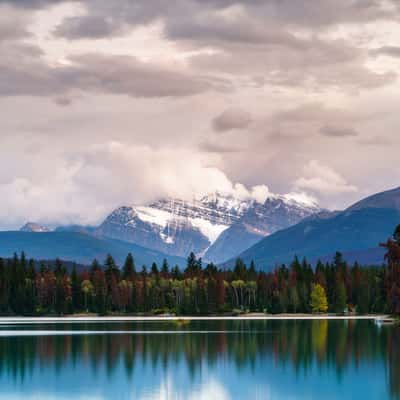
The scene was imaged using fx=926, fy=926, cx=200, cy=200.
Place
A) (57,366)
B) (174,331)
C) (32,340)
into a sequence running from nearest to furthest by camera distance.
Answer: (57,366) → (32,340) → (174,331)

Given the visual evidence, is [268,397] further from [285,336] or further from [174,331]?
[174,331]

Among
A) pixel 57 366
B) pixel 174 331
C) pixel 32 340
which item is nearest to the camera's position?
pixel 57 366

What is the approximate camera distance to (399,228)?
136 metres

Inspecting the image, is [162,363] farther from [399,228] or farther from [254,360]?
[399,228]

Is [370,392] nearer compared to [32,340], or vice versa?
[370,392]

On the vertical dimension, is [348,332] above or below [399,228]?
below

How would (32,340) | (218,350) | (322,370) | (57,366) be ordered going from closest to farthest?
(322,370) → (57,366) → (218,350) → (32,340)

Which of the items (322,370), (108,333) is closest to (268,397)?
(322,370)

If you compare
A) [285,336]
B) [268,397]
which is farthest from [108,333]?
[268,397]

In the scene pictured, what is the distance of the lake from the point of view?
226 feet

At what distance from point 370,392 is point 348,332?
64.6m

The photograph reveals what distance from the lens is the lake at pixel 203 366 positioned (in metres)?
68.8

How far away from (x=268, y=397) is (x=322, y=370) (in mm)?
17094

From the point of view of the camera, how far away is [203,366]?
8625cm
